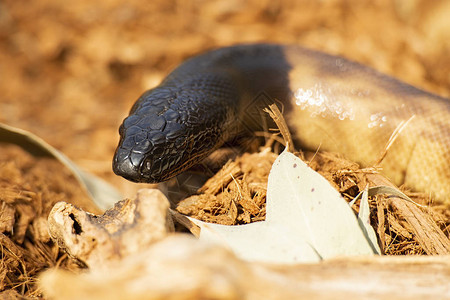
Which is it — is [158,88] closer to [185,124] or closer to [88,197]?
[185,124]

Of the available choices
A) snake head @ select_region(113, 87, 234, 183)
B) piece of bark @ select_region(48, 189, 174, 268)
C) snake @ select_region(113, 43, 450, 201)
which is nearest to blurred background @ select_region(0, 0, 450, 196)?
snake @ select_region(113, 43, 450, 201)

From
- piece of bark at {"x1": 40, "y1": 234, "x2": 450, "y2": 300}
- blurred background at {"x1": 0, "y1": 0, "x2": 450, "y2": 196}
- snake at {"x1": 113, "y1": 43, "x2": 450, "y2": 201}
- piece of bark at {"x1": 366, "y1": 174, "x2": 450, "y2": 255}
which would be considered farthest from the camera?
blurred background at {"x1": 0, "y1": 0, "x2": 450, "y2": 196}

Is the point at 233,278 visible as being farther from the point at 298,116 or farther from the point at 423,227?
the point at 298,116

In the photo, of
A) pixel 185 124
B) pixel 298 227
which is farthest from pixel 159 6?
pixel 298 227

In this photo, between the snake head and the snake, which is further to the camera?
the snake

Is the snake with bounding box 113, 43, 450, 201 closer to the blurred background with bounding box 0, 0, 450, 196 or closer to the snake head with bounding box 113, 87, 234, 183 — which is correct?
the snake head with bounding box 113, 87, 234, 183

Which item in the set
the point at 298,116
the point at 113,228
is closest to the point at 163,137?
the point at 113,228
